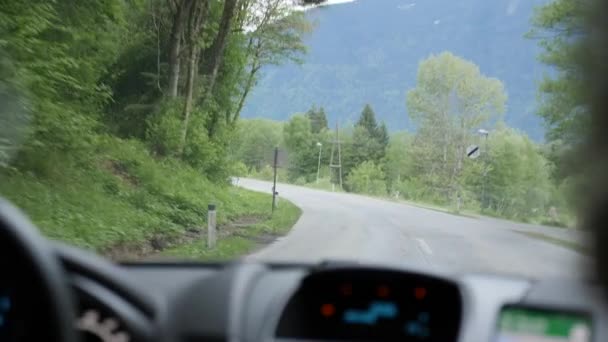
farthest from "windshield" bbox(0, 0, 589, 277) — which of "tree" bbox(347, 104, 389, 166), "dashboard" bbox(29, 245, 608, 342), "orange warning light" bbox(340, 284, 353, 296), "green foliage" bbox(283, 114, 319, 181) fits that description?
"green foliage" bbox(283, 114, 319, 181)

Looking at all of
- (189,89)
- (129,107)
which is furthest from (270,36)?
(129,107)

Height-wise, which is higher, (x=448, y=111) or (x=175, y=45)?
(x=175, y=45)

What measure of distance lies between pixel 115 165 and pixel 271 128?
114ft

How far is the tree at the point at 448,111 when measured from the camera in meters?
13.6

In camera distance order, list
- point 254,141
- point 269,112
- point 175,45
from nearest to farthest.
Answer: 1. point 269,112
2. point 175,45
3. point 254,141

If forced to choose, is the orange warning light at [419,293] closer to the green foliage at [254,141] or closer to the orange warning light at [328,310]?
the orange warning light at [328,310]

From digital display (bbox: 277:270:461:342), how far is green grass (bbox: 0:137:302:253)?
21.8 feet

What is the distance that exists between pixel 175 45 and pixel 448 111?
932 centimetres

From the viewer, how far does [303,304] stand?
3141 mm

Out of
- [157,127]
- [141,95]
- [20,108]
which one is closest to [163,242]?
[20,108]

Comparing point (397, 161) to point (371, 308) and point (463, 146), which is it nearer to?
point (463, 146)

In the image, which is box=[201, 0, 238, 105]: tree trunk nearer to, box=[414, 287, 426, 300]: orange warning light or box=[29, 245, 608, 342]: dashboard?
box=[29, 245, 608, 342]: dashboard

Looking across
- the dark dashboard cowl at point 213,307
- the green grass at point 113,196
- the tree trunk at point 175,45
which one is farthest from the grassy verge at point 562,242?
the tree trunk at point 175,45

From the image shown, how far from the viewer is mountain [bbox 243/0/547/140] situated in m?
7.09
